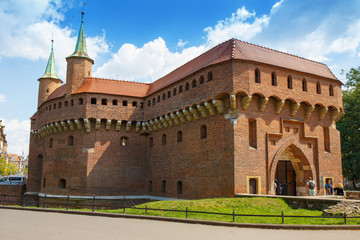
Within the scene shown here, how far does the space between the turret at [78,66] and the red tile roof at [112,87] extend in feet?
1.89

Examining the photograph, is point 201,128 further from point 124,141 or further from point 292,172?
point 124,141

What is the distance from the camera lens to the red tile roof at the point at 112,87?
92.8 feet

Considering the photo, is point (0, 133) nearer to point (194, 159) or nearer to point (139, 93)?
point (139, 93)

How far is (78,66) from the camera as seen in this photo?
29688 millimetres

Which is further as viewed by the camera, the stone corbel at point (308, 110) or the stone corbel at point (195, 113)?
the stone corbel at point (195, 113)

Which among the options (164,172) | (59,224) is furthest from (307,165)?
(59,224)

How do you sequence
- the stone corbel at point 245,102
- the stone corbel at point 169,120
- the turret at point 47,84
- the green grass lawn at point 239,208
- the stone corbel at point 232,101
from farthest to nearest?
the turret at point 47,84 < the stone corbel at point 169,120 < the stone corbel at point 245,102 < the stone corbel at point 232,101 < the green grass lawn at point 239,208

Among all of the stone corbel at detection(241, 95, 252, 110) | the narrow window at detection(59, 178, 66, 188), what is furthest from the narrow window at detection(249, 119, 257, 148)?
the narrow window at detection(59, 178, 66, 188)

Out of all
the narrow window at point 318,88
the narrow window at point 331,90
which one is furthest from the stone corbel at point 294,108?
the narrow window at point 331,90

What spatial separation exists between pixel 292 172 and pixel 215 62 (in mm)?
9201

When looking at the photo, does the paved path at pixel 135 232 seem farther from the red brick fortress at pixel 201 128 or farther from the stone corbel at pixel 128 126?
the stone corbel at pixel 128 126

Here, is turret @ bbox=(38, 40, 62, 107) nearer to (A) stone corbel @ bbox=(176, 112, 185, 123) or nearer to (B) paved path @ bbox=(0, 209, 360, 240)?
(A) stone corbel @ bbox=(176, 112, 185, 123)

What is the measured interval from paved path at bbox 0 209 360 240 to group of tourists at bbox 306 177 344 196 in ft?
30.3

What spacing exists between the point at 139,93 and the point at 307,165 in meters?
15.3
